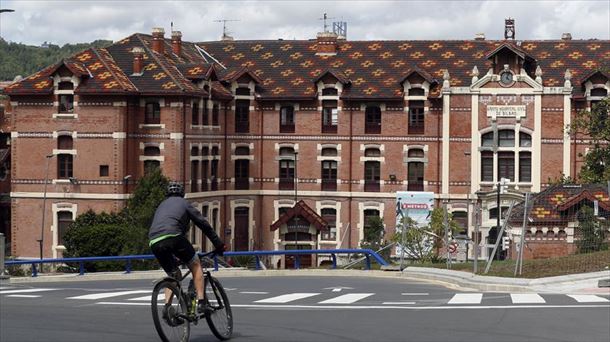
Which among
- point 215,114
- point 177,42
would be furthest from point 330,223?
point 177,42

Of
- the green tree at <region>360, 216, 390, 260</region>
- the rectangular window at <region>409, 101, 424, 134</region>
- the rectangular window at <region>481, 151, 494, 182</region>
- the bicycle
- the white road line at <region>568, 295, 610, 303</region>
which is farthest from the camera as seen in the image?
the rectangular window at <region>409, 101, 424, 134</region>

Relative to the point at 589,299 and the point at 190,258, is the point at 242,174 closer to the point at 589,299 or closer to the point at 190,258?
the point at 589,299

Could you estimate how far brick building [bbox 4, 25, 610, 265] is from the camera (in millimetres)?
67438

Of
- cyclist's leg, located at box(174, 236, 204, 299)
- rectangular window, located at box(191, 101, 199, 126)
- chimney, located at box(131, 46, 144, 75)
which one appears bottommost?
cyclist's leg, located at box(174, 236, 204, 299)

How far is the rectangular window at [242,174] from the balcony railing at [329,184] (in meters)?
4.22

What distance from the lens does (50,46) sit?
195 meters

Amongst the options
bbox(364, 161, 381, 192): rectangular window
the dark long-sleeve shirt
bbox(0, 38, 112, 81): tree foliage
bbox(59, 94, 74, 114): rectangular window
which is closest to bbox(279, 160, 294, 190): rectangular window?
bbox(364, 161, 381, 192): rectangular window

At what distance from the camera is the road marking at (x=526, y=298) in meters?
23.0

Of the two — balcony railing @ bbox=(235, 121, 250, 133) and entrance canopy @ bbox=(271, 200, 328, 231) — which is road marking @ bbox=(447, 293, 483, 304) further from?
balcony railing @ bbox=(235, 121, 250, 133)

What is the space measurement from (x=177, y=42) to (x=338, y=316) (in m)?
55.9

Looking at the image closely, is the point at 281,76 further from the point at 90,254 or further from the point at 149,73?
the point at 90,254

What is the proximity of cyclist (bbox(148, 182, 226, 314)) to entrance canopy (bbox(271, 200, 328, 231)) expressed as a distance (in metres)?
57.1

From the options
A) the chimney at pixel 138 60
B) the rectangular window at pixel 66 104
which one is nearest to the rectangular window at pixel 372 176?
the chimney at pixel 138 60

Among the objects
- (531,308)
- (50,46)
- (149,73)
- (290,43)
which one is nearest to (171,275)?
(531,308)
